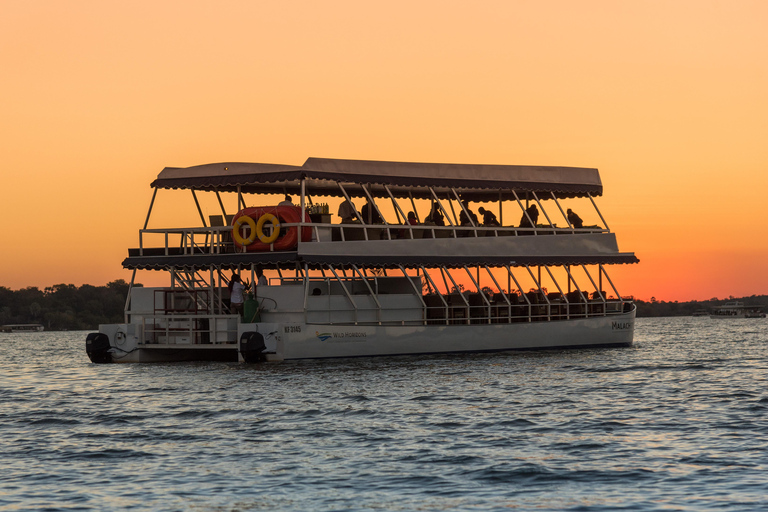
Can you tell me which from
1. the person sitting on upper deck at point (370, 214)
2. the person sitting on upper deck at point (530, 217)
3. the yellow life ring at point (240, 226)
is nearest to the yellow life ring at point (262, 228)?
the yellow life ring at point (240, 226)

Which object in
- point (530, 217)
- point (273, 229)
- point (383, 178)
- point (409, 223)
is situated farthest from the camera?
point (530, 217)

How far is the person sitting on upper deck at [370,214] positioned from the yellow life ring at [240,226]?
3.88 meters

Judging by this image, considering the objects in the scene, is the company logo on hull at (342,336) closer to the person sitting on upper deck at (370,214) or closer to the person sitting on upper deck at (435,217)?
the person sitting on upper deck at (370,214)

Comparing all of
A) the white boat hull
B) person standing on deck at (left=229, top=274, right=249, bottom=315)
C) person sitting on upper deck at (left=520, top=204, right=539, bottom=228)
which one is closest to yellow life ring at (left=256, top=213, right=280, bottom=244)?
person standing on deck at (left=229, top=274, right=249, bottom=315)

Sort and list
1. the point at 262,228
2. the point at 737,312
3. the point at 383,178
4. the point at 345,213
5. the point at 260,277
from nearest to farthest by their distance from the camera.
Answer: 1. the point at 262,228
2. the point at 260,277
3. the point at 383,178
4. the point at 345,213
5. the point at 737,312

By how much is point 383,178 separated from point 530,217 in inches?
275

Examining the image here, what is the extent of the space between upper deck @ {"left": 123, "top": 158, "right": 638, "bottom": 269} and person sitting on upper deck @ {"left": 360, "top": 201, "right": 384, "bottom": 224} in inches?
1.2

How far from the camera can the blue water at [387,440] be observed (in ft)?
42.4

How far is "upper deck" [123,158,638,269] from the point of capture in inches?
1216

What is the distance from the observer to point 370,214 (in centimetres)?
3266

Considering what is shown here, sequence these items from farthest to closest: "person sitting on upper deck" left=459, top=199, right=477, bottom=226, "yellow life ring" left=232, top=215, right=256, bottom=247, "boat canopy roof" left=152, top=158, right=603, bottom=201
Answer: "person sitting on upper deck" left=459, top=199, right=477, bottom=226, "boat canopy roof" left=152, top=158, right=603, bottom=201, "yellow life ring" left=232, top=215, right=256, bottom=247

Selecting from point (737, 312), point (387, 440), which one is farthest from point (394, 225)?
point (737, 312)

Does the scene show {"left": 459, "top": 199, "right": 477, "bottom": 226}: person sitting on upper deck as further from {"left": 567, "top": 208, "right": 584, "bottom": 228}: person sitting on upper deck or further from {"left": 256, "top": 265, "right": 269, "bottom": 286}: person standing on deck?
{"left": 256, "top": 265, "right": 269, "bottom": 286}: person standing on deck

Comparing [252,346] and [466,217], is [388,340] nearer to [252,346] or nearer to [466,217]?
[252,346]
